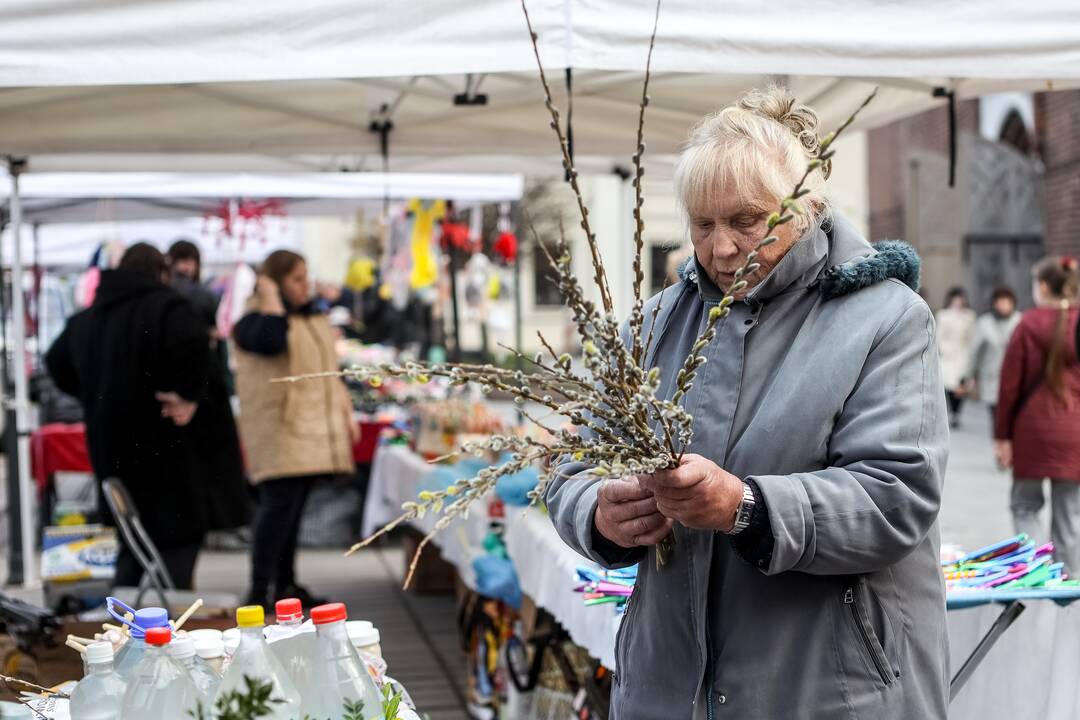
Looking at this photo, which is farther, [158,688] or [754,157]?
[754,157]

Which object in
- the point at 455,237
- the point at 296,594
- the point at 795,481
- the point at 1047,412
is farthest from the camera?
the point at 455,237

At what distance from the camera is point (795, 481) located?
166cm

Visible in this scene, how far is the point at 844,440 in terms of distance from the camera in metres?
1.72

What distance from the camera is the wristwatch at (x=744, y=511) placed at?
1.62 metres

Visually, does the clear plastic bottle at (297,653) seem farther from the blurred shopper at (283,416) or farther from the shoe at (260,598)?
the shoe at (260,598)

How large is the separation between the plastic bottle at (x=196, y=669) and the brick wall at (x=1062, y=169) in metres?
14.6

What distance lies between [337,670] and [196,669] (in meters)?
0.18

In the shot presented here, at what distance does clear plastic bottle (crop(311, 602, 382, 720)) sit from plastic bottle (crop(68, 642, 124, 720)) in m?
0.24

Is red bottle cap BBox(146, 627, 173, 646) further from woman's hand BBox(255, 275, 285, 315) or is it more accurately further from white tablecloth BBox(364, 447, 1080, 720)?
woman's hand BBox(255, 275, 285, 315)

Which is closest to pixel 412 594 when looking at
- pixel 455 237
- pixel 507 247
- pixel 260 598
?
pixel 260 598

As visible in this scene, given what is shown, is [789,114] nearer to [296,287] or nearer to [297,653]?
[297,653]

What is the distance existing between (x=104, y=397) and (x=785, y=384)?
3.70 metres

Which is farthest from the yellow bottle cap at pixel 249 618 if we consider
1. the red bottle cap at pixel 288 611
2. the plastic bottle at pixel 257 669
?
the red bottle cap at pixel 288 611

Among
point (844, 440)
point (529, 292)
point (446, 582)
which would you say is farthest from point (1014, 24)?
point (529, 292)
